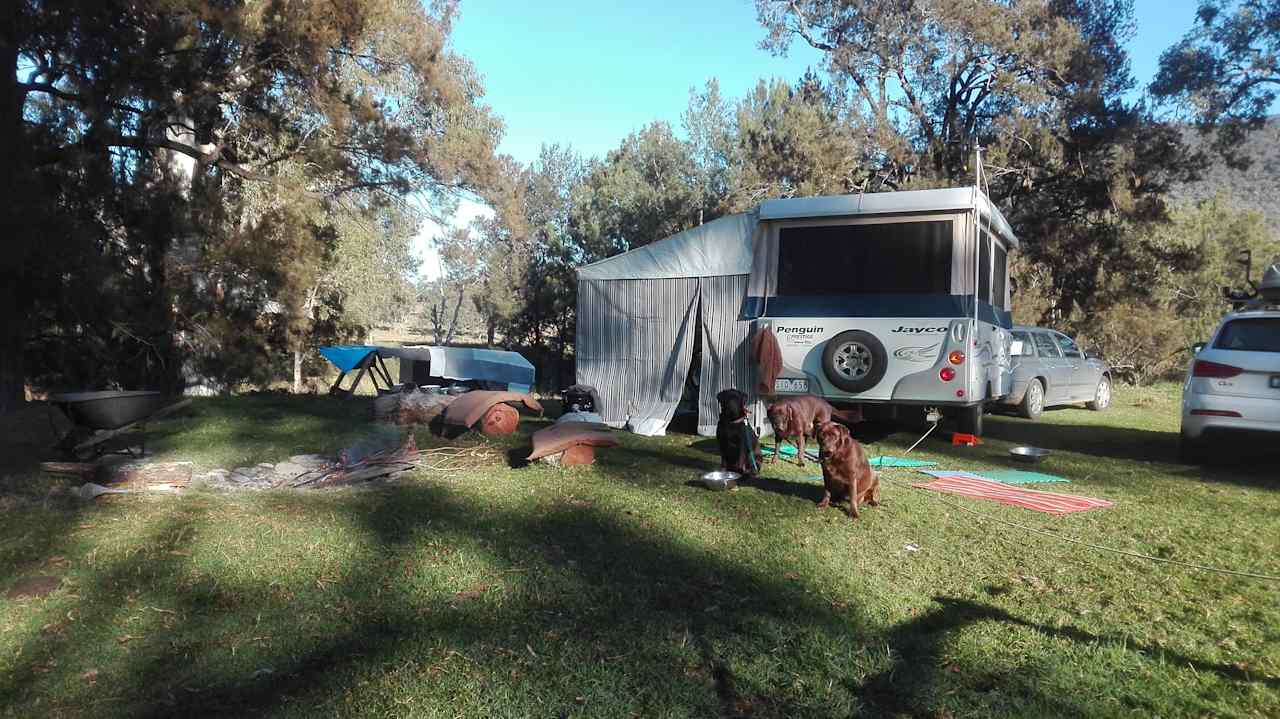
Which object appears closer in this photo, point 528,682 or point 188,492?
point 528,682

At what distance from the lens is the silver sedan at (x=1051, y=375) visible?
1228 centimetres

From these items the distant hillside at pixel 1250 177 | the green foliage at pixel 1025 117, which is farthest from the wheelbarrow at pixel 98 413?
the distant hillside at pixel 1250 177

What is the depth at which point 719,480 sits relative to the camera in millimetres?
6441

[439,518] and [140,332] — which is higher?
[140,332]

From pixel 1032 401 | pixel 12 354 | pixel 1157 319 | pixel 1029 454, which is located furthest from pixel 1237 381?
pixel 1157 319

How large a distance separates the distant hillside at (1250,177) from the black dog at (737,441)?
18233 millimetres

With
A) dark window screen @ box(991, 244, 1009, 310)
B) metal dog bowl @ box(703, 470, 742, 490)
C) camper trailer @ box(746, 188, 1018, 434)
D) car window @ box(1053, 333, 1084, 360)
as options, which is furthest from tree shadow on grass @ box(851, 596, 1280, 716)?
car window @ box(1053, 333, 1084, 360)

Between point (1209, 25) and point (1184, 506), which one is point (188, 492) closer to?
point (1184, 506)

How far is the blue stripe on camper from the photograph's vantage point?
27.6ft

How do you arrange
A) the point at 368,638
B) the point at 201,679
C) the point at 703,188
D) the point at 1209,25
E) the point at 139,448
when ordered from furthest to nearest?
the point at 703,188, the point at 1209,25, the point at 139,448, the point at 368,638, the point at 201,679

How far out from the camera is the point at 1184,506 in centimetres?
607

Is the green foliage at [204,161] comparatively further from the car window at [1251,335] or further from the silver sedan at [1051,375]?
the car window at [1251,335]

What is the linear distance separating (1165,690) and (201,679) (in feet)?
12.1

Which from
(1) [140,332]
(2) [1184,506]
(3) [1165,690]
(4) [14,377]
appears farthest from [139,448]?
(2) [1184,506]
